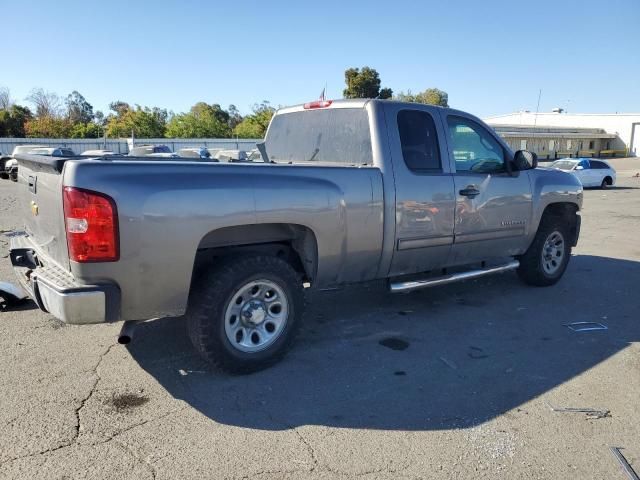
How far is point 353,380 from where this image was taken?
150 inches

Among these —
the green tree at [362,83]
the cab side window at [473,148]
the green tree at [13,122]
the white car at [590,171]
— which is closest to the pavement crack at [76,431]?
the cab side window at [473,148]

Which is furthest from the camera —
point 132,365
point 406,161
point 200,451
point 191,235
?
point 406,161

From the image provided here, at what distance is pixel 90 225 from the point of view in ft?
10.2

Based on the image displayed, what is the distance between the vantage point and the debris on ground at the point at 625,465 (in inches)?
108

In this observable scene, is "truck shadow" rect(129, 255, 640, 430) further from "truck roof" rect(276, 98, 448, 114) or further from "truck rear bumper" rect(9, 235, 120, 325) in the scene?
"truck roof" rect(276, 98, 448, 114)

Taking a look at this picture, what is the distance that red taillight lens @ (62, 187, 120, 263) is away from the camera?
3.07 m

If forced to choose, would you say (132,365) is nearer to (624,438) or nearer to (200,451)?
(200,451)

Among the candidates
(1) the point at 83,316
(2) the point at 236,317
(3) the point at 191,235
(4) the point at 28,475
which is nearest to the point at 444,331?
(2) the point at 236,317

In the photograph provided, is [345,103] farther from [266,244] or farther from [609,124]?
[609,124]

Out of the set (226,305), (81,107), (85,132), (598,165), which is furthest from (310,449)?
(81,107)

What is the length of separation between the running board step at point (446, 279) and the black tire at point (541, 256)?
320 mm

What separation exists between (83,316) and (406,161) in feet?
9.69

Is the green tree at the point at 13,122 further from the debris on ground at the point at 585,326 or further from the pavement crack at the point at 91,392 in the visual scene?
the debris on ground at the point at 585,326

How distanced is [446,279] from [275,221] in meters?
2.11
